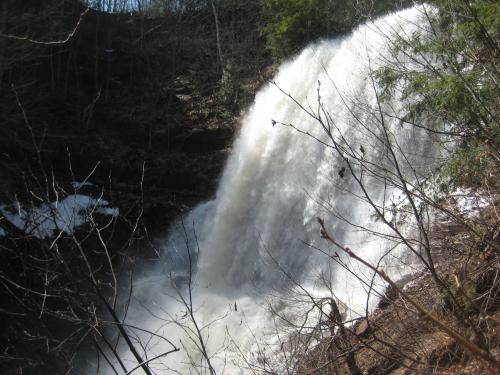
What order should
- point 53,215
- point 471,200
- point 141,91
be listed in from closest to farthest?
point 53,215 → point 471,200 → point 141,91

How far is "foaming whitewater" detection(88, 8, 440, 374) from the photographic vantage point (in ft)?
26.5

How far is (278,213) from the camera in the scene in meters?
10.5

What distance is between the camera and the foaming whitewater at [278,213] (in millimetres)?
8086

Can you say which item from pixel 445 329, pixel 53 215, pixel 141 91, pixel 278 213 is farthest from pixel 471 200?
pixel 141 91

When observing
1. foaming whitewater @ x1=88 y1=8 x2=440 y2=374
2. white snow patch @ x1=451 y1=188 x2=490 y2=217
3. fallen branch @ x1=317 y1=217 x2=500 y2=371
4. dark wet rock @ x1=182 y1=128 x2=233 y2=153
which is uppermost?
dark wet rock @ x1=182 y1=128 x2=233 y2=153

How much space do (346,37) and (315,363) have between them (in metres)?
9.91

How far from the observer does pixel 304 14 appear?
1464 cm

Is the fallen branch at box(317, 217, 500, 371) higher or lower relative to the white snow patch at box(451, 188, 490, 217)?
lower

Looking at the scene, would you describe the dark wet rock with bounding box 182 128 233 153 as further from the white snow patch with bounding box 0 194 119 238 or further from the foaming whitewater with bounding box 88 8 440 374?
the white snow patch with bounding box 0 194 119 238

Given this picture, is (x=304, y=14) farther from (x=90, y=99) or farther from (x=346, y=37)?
(x=90, y=99)

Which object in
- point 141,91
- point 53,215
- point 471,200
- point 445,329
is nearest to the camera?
point 445,329

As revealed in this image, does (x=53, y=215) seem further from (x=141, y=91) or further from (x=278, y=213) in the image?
(x=141, y=91)

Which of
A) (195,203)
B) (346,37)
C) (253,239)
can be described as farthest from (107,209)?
(346,37)

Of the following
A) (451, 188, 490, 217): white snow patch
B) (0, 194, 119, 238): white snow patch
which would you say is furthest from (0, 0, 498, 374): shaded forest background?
(451, 188, 490, 217): white snow patch
